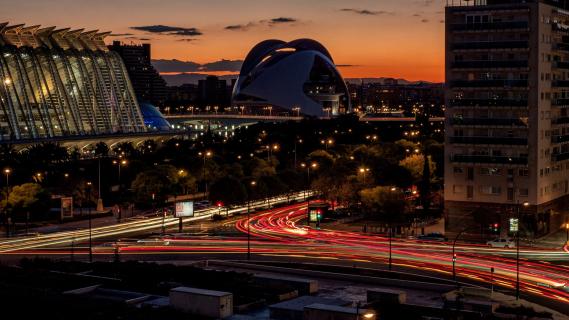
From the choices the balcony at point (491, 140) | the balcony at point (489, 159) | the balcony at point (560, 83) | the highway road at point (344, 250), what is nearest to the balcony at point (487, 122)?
the balcony at point (491, 140)

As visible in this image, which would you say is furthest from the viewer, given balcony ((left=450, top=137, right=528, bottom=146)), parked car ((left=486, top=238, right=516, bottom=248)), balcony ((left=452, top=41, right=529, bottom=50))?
balcony ((left=450, top=137, right=528, bottom=146))

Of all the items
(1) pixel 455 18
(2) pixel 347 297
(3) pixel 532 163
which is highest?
(1) pixel 455 18

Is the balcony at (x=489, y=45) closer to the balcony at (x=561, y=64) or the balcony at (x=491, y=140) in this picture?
the balcony at (x=561, y=64)

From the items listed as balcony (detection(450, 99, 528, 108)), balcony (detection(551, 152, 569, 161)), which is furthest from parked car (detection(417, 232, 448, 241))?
balcony (detection(551, 152, 569, 161))

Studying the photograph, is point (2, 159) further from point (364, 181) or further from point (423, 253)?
point (423, 253)

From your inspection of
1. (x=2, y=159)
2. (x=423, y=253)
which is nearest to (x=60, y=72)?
(x=2, y=159)

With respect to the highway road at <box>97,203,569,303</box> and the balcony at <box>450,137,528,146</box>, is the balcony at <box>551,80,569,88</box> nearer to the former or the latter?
the balcony at <box>450,137,528,146</box>
